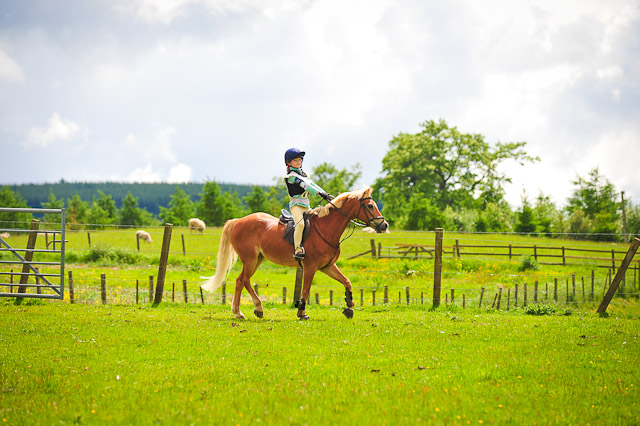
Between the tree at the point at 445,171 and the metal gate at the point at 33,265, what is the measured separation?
39449 millimetres

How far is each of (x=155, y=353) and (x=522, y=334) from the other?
6.29 m

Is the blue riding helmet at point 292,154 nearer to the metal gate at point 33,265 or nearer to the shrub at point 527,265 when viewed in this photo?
the metal gate at point 33,265

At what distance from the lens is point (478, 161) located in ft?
203

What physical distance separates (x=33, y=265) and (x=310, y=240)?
1131 centimetres

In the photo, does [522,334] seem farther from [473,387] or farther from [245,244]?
[245,244]

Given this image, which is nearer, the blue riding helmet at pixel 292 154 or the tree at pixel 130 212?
the blue riding helmet at pixel 292 154

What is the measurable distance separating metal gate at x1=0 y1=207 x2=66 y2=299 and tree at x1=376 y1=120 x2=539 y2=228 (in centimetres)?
3945

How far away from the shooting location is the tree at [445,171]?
6100 cm

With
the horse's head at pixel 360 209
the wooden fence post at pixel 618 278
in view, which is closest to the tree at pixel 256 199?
the wooden fence post at pixel 618 278

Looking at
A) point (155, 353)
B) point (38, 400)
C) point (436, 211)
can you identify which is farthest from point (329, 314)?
point (436, 211)

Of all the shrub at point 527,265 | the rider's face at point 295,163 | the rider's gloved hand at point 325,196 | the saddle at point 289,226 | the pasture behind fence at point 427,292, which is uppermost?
the rider's face at point 295,163

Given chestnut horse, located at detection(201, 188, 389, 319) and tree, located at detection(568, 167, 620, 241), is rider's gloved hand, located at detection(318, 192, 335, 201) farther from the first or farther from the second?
tree, located at detection(568, 167, 620, 241)

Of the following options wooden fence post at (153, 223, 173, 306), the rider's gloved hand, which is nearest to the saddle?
the rider's gloved hand

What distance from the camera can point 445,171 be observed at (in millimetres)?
62031
